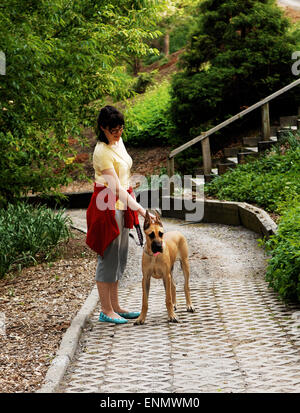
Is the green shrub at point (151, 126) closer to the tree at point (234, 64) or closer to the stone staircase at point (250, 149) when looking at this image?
the tree at point (234, 64)

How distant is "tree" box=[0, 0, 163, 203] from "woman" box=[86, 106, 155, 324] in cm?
278

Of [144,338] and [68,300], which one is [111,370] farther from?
[68,300]

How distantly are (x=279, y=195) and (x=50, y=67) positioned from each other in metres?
4.73

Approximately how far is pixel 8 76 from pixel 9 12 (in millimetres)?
901

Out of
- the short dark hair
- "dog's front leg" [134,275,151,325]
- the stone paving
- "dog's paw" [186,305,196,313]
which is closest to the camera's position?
the stone paving

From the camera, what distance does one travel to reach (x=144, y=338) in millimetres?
6188

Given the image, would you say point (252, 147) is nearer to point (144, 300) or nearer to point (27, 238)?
point (27, 238)

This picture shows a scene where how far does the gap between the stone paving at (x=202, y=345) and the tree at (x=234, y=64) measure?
30.9 feet

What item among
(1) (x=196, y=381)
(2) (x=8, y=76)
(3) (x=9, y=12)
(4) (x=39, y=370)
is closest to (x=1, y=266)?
(2) (x=8, y=76)

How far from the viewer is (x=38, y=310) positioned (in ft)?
25.0

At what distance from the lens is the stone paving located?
493 centimetres

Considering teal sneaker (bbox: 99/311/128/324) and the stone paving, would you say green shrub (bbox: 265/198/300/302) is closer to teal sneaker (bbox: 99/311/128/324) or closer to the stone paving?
the stone paving

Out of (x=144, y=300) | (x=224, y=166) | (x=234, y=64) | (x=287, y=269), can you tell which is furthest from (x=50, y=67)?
(x=234, y=64)

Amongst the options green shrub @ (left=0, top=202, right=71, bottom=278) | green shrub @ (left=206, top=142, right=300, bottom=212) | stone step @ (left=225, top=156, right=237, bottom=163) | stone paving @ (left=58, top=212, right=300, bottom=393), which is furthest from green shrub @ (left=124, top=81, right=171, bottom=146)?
stone paving @ (left=58, top=212, right=300, bottom=393)
